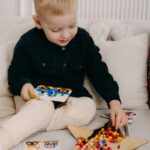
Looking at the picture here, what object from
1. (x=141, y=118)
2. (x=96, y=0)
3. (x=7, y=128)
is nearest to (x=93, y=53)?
(x=141, y=118)

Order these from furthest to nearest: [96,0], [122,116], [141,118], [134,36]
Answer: [96,0] → [134,36] → [141,118] → [122,116]

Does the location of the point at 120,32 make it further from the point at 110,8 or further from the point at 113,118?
the point at 110,8

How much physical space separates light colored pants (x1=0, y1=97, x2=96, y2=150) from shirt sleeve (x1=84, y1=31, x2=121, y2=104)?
0.08 meters

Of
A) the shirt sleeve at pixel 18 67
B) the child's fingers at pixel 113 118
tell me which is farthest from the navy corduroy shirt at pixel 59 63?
the child's fingers at pixel 113 118

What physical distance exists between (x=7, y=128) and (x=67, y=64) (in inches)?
16.8

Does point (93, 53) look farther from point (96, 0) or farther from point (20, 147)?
point (96, 0)

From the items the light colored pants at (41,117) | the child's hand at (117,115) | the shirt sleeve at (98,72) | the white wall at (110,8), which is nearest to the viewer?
the light colored pants at (41,117)

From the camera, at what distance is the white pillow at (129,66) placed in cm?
159

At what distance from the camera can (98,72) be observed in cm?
156

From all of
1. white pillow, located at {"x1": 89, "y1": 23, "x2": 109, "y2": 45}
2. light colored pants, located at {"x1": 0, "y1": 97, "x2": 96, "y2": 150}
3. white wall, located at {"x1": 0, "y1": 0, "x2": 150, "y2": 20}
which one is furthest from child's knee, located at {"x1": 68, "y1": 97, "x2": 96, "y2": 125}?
white wall, located at {"x1": 0, "y1": 0, "x2": 150, "y2": 20}

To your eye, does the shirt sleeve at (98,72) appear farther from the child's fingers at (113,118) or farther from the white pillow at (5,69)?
the white pillow at (5,69)

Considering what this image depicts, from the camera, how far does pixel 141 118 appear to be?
1.52m

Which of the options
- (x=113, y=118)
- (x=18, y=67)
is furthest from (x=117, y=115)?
(x=18, y=67)

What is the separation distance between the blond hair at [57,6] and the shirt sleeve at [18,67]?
22cm
